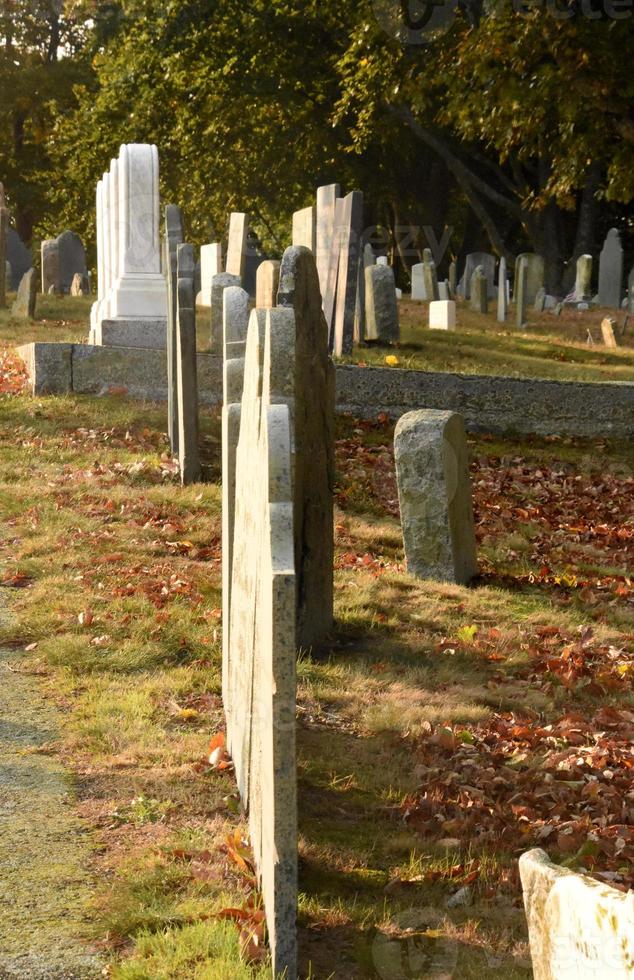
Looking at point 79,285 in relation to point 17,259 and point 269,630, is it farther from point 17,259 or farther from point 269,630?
point 269,630

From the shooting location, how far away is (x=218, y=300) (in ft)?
40.7

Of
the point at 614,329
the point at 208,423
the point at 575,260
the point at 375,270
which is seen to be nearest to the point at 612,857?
the point at 208,423

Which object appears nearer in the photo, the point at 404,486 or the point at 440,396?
the point at 404,486

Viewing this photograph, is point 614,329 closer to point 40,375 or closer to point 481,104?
point 481,104

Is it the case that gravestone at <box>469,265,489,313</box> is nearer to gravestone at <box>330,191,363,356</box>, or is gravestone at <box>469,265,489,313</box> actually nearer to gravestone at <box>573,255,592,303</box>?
gravestone at <box>573,255,592,303</box>

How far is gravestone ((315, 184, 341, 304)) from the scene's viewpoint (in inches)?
611

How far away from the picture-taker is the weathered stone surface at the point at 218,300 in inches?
425

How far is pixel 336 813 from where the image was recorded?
4.92 meters

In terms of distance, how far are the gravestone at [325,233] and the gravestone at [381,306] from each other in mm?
1423

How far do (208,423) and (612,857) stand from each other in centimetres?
812

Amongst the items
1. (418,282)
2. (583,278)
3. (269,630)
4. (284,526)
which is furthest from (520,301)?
(269,630)

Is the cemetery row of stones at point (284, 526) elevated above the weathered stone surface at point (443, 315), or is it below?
below

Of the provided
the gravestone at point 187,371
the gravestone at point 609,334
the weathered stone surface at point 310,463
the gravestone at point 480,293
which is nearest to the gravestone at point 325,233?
the gravestone at point 187,371

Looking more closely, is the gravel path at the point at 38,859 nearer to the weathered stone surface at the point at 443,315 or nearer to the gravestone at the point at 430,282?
the weathered stone surface at the point at 443,315
